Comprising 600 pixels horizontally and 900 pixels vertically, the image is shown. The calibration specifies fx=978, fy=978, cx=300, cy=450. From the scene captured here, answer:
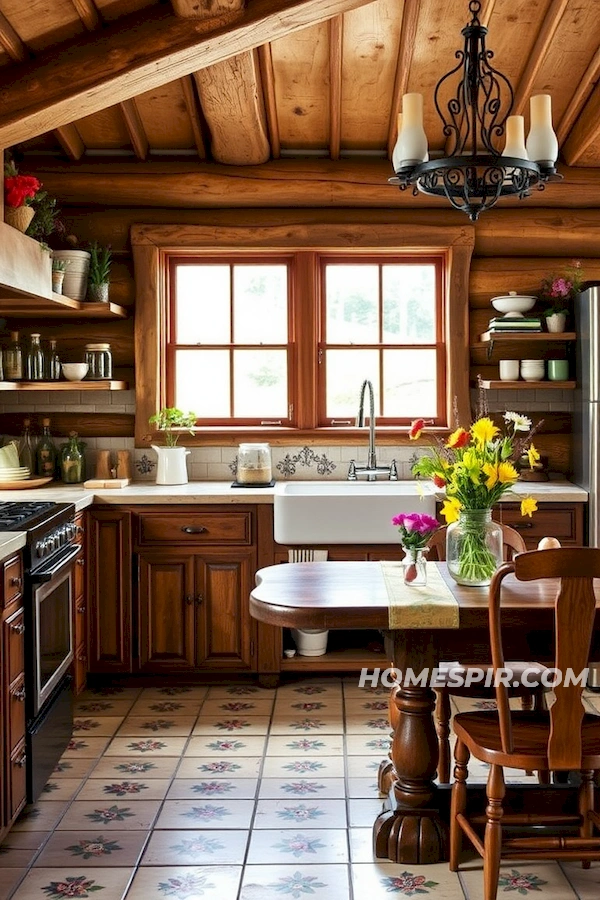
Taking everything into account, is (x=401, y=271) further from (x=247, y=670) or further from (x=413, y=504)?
(x=247, y=670)

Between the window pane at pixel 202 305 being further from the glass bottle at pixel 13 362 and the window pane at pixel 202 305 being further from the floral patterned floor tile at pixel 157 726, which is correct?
the floral patterned floor tile at pixel 157 726

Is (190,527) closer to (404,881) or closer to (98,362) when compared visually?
(98,362)

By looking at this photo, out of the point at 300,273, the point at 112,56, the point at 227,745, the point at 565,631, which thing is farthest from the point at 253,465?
the point at 565,631

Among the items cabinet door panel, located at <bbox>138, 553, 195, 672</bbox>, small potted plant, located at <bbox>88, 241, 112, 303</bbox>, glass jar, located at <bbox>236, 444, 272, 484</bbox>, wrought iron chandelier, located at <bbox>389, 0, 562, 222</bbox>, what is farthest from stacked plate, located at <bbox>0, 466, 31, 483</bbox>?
wrought iron chandelier, located at <bbox>389, 0, 562, 222</bbox>

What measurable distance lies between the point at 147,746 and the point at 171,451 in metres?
1.74

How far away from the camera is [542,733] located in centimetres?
285

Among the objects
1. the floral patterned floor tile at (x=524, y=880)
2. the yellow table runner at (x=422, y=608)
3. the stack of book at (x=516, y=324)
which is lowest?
the floral patterned floor tile at (x=524, y=880)

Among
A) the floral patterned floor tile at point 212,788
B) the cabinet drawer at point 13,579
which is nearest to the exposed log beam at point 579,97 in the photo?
the cabinet drawer at point 13,579

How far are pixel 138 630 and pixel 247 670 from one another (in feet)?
1.95

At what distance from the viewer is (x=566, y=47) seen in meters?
4.79

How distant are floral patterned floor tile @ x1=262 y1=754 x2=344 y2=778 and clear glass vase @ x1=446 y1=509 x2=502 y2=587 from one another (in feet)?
3.68

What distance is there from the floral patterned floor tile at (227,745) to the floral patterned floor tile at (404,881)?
3.63 ft

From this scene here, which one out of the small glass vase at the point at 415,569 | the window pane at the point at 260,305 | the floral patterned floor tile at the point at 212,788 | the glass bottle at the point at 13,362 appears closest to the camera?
the small glass vase at the point at 415,569

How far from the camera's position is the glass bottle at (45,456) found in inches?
216
